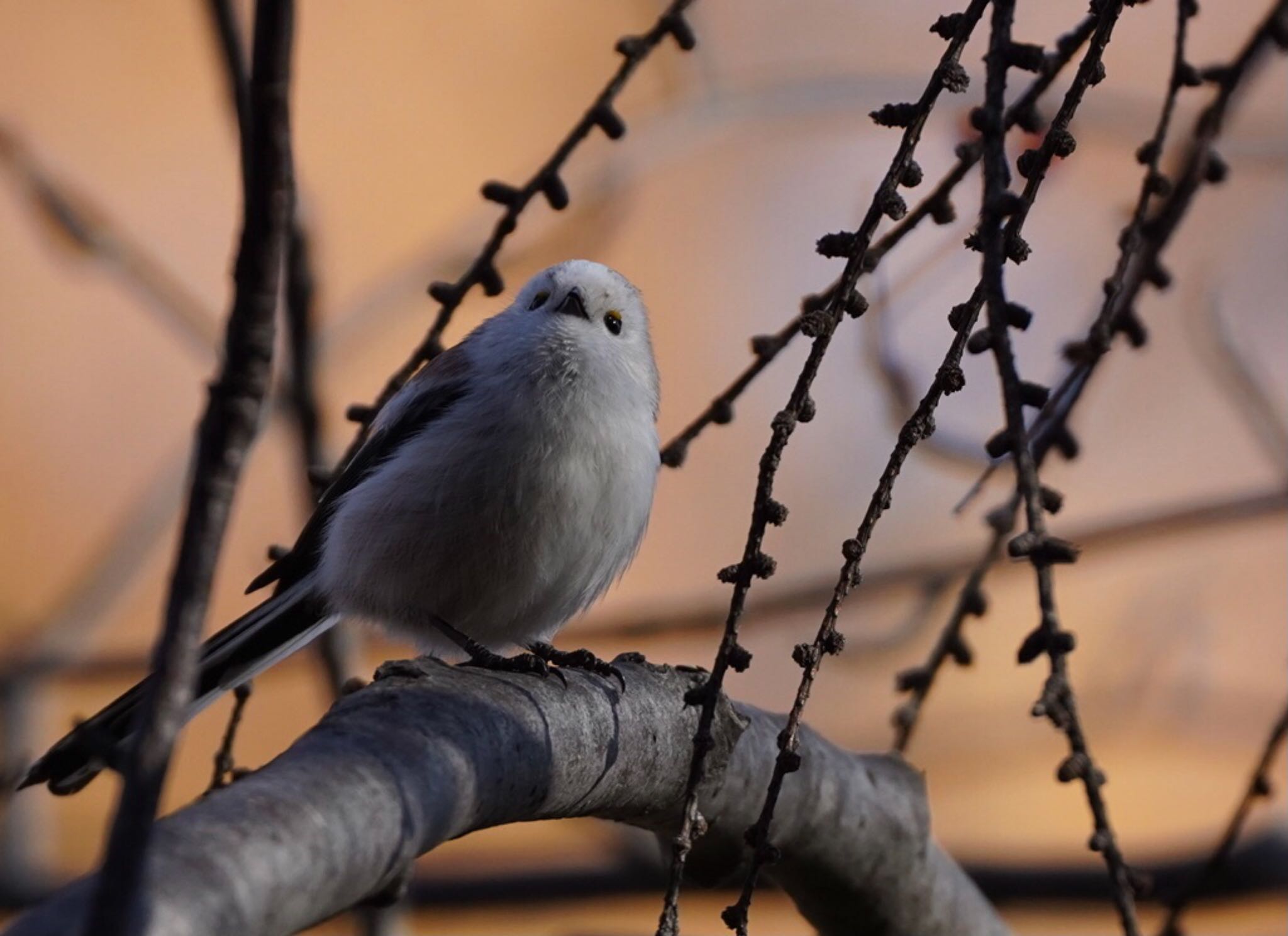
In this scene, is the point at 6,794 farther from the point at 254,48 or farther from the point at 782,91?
the point at 782,91

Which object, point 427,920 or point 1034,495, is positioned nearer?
point 1034,495

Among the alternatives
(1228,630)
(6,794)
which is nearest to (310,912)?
(6,794)

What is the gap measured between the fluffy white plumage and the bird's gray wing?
1cm

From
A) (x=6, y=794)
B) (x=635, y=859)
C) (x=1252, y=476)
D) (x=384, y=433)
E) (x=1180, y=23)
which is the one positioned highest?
(x=1252, y=476)

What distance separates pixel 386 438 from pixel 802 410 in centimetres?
134

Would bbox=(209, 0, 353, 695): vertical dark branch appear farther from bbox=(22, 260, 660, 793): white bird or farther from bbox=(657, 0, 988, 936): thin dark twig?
bbox=(657, 0, 988, 936): thin dark twig

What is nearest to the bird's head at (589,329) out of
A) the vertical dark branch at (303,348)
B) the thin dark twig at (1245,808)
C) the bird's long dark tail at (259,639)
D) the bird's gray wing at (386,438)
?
the bird's gray wing at (386,438)

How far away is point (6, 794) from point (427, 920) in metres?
0.74

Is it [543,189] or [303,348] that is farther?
[303,348]

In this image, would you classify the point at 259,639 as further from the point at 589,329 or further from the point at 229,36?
the point at 229,36

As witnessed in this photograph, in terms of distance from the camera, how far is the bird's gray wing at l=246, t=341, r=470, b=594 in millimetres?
2191

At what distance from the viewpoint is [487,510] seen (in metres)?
2.00

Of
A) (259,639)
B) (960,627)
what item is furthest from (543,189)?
(259,639)

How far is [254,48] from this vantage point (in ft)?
2.18
